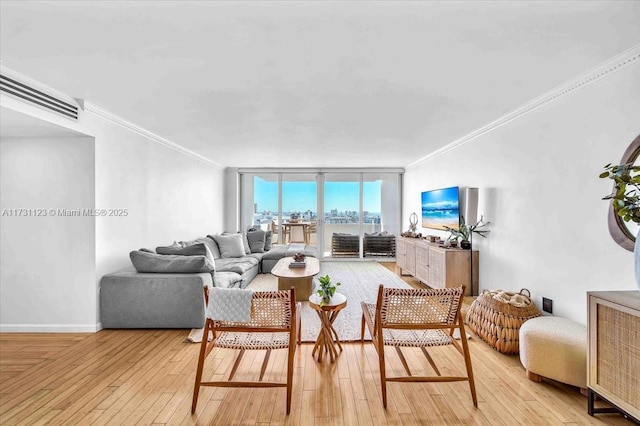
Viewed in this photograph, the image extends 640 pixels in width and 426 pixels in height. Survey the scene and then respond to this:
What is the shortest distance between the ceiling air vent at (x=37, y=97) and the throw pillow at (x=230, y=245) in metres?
3.38

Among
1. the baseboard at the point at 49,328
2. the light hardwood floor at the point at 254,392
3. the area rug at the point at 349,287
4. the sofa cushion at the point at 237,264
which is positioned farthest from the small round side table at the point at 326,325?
the baseboard at the point at 49,328

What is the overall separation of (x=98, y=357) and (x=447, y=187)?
5040mm

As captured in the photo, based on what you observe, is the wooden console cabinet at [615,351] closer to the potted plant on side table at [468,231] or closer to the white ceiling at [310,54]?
the white ceiling at [310,54]

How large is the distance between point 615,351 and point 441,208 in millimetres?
3556

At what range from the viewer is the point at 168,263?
3.52 m

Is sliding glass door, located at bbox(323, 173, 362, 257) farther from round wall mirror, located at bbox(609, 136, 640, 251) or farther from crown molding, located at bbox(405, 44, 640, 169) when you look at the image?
round wall mirror, located at bbox(609, 136, 640, 251)

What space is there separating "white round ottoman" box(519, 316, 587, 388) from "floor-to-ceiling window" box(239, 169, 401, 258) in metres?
5.46

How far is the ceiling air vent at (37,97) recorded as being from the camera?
247cm

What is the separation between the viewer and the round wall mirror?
2.15m

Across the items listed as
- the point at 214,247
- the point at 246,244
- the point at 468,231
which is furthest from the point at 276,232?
the point at 468,231

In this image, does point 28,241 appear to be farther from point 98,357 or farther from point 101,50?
point 101,50

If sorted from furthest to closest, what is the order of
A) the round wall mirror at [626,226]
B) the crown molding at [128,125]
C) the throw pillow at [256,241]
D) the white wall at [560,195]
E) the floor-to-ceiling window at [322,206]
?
1. the floor-to-ceiling window at [322,206]
2. the throw pillow at [256,241]
3. the crown molding at [128,125]
4. the white wall at [560,195]
5. the round wall mirror at [626,226]

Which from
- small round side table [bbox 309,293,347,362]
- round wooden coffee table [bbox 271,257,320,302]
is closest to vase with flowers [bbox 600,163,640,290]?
small round side table [bbox 309,293,347,362]

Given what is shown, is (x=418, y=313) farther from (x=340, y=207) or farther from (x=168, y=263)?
(x=340, y=207)
